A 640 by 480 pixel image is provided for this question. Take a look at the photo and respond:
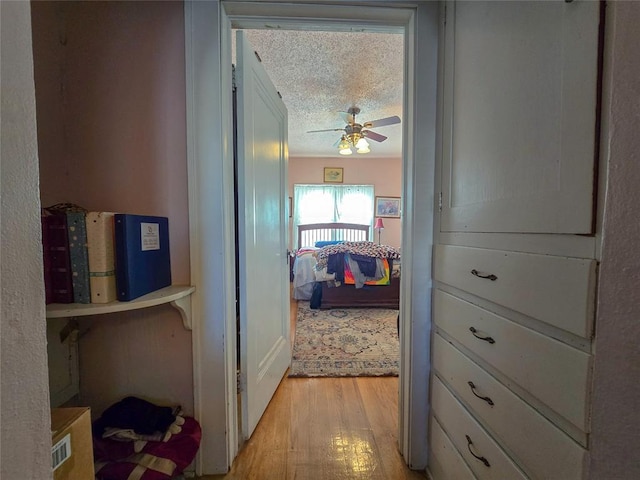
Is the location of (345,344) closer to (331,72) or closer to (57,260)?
(57,260)

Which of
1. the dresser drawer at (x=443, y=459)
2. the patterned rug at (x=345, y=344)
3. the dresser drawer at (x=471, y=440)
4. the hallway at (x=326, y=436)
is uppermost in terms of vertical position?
the dresser drawer at (x=471, y=440)

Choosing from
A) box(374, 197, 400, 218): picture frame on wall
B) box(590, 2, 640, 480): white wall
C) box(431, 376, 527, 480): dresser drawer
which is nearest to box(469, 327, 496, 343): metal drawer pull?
box(431, 376, 527, 480): dresser drawer

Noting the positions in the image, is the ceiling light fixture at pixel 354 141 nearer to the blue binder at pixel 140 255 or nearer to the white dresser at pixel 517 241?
the white dresser at pixel 517 241

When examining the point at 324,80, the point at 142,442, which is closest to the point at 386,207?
the point at 324,80

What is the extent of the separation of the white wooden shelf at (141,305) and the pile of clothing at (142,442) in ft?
1.24

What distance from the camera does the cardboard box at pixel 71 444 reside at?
28.2 inches

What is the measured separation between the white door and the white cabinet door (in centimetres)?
91

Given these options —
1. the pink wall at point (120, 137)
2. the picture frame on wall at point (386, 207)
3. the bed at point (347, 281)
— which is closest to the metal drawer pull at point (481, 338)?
the pink wall at point (120, 137)

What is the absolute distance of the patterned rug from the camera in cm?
205

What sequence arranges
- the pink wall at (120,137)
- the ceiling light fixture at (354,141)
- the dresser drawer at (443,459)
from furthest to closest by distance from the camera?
the ceiling light fixture at (354,141) < the pink wall at (120,137) < the dresser drawer at (443,459)

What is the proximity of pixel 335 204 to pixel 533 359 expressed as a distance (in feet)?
17.6

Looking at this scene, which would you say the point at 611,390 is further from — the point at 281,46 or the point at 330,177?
the point at 330,177

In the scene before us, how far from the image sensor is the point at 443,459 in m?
1.06

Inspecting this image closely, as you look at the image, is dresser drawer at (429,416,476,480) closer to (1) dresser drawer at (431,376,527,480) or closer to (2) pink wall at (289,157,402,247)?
(1) dresser drawer at (431,376,527,480)
